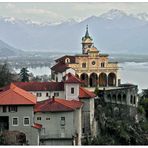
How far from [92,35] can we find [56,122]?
332 ft

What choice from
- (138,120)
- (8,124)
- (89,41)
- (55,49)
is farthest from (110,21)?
(8,124)

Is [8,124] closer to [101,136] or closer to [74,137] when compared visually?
[74,137]

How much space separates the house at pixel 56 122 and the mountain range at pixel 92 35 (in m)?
93.0

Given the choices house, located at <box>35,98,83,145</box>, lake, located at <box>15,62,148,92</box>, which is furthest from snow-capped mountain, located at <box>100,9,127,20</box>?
house, located at <box>35,98,83,145</box>

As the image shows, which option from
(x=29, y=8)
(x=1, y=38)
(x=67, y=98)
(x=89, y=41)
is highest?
(x=1, y=38)

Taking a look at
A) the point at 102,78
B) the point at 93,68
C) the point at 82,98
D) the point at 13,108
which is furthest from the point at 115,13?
the point at 13,108

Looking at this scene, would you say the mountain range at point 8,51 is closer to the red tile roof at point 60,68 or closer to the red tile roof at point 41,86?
the red tile roof at point 60,68

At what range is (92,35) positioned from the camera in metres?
125

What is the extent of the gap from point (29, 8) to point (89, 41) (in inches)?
488

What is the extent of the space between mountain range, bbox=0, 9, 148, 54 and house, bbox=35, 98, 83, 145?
93.0 m

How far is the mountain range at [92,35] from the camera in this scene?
127188 mm

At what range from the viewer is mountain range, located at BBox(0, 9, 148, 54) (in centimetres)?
12719

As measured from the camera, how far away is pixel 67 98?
2758cm

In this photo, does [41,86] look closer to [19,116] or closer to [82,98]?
[82,98]
